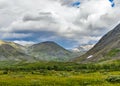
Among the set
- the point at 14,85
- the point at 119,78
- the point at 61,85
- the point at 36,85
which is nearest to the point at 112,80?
the point at 119,78

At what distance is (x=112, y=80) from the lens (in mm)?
83688

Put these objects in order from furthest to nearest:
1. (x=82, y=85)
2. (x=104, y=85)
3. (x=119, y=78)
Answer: (x=119, y=78), (x=82, y=85), (x=104, y=85)

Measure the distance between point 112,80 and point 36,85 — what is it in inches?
923

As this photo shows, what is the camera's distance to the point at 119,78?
274 ft

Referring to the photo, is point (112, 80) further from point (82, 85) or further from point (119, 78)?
point (82, 85)

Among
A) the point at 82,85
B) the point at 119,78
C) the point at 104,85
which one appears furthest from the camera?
the point at 119,78

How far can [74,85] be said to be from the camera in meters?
76.9

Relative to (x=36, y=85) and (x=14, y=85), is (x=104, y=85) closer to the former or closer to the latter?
(x=36, y=85)

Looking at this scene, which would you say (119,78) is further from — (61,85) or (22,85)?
(22,85)

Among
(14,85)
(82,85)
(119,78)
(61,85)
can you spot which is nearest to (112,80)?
(119,78)

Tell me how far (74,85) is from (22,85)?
15211 millimetres

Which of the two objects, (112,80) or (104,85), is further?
(112,80)

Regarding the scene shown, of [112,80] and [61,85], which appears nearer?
[61,85]

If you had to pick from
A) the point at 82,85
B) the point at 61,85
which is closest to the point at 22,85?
the point at 61,85
